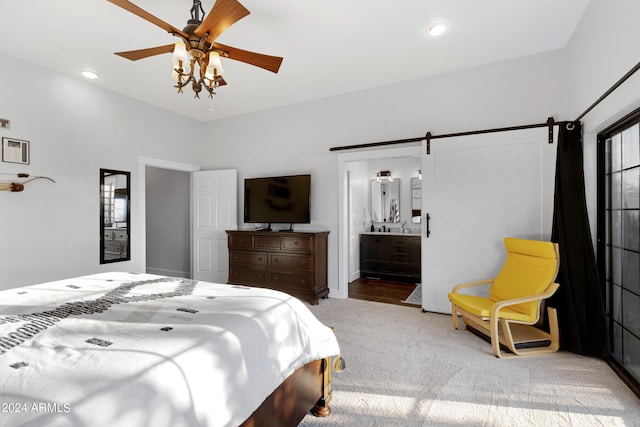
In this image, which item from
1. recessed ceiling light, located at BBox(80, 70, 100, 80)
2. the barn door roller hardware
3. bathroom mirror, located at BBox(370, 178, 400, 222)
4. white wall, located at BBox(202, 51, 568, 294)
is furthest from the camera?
bathroom mirror, located at BBox(370, 178, 400, 222)

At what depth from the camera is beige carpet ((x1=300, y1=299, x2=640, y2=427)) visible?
175 centimetres

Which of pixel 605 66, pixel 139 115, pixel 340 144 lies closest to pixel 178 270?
pixel 139 115

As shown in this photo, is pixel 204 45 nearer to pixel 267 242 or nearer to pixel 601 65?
pixel 267 242

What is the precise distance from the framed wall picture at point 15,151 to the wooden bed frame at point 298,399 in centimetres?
376

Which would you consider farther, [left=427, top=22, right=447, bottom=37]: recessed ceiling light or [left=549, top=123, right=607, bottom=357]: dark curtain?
[left=427, top=22, right=447, bottom=37]: recessed ceiling light

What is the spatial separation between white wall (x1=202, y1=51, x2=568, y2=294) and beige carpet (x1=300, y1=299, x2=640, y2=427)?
1.80 metres

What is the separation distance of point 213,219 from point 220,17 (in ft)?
12.3

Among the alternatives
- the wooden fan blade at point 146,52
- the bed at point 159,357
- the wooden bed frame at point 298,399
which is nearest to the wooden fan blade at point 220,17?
the wooden fan blade at point 146,52

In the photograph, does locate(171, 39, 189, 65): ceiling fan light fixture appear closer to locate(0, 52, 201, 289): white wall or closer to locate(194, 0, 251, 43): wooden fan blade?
locate(194, 0, 251, 43): wooden fan blade

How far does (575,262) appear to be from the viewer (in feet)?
8.59

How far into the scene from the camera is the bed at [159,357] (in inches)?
32.7

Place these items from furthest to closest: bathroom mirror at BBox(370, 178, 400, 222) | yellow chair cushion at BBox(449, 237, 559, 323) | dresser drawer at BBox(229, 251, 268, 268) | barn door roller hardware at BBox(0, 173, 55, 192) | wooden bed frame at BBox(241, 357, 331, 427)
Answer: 1. bathroom mirror at BBox(370, 178, 400, 222)
2. dresser drawer at BBox(229, 251, 268, 268)
3. barn door roller hardware at BBox(0, 173, 55, 192)
4. yellow chair cushion at BBox(449, 237, 559, 323)
5. wooden bed frame at BBox(241, 357, 331, 427)

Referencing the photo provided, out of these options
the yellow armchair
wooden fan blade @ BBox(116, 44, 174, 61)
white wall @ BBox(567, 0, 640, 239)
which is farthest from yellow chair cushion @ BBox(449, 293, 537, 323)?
wooden fan blade @ BBox(116, 44, 174, 61)

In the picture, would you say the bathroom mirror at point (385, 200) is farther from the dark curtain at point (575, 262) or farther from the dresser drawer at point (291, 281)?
the dark curtain at point (575, 262)
